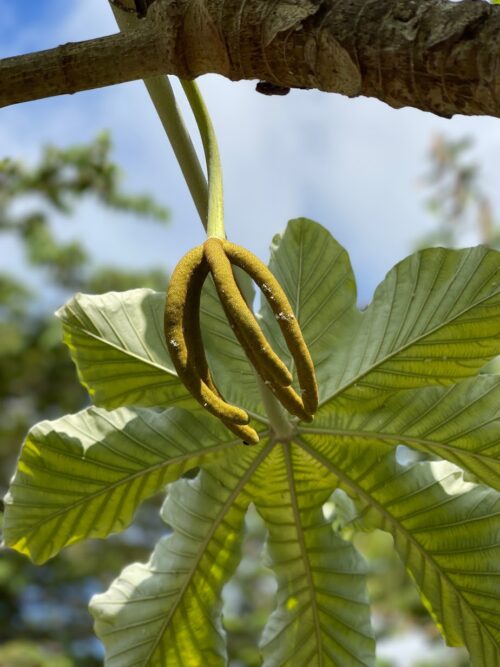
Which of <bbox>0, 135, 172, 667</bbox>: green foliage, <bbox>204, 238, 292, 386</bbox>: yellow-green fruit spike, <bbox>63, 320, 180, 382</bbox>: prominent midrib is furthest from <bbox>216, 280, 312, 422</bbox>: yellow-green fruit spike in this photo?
<bbox>0, 135, 172, 667</bbox>: green foliage

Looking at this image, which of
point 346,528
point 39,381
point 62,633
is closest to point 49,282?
point 39,381

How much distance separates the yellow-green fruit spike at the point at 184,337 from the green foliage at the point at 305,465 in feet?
1.71

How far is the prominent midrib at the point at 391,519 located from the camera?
1633 mm

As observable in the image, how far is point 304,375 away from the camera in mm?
1098

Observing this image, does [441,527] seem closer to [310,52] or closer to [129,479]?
[129,479]

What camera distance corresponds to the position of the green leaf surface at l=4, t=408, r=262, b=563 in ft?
5.43

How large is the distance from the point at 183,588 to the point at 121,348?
18.0 inches

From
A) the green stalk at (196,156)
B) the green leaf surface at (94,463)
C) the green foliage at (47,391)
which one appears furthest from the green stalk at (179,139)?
the green foliage at (47,391)

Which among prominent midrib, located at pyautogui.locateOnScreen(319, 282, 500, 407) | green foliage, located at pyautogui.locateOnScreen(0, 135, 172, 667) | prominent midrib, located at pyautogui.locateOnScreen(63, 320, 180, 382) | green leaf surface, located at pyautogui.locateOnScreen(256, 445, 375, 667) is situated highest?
green foliage, located at pyautogui.locateOnScreen(0, 135, 172, 667)

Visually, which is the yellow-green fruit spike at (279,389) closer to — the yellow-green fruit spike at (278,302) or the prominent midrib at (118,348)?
the yellow-green fruit spike at (278,302)

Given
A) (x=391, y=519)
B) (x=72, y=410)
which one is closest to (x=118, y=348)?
(x=391, y=519)

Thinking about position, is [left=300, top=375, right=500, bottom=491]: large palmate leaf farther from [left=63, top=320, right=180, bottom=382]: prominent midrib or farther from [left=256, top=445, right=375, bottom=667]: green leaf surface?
[left=63, top=320, right=180, bottom=382]: prominent midrib

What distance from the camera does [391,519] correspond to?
170 cm

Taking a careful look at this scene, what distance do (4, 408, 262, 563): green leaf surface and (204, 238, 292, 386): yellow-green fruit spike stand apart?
25.0 inches
